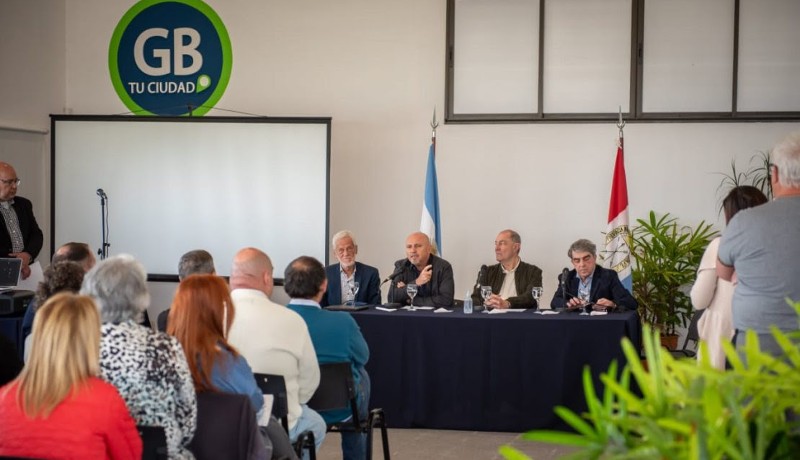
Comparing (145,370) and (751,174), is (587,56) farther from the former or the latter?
(145,370)

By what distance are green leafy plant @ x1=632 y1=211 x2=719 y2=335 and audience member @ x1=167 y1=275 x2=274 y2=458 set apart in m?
5.35

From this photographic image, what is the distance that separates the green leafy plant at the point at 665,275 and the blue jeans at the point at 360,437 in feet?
12.8

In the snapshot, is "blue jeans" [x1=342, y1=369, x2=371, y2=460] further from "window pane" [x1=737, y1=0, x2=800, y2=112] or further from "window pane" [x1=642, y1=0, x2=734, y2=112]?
"window pane" [x1=737, y1=0, x2=800, y2=112]

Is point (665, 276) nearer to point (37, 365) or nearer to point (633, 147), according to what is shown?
point (633, 147)

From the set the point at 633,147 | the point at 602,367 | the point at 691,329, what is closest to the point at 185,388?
the point at 602,367

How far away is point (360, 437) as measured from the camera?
4.67m

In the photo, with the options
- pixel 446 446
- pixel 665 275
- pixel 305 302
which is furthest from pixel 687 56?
pixel 305 302

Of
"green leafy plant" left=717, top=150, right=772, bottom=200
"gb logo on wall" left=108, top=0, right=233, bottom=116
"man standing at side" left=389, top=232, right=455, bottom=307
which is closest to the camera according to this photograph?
"man standing at side" left=389, top=232, right=455, bottom=307

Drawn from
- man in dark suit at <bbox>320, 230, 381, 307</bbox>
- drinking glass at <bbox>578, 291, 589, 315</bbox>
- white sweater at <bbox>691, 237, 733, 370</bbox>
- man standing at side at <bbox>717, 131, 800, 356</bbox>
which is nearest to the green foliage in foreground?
man standing at side at <bbox>717, 131, 800, 356</bbox>

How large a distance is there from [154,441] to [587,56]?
21.3ft

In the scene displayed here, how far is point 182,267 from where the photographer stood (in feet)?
16.0

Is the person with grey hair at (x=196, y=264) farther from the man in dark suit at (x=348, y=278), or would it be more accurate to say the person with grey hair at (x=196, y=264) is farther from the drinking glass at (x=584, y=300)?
the drinking glass at (x=584, y=300)

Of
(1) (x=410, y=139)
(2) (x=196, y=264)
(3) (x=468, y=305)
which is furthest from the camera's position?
(1) (x=410, y=139)

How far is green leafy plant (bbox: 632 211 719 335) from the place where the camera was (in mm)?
8016
